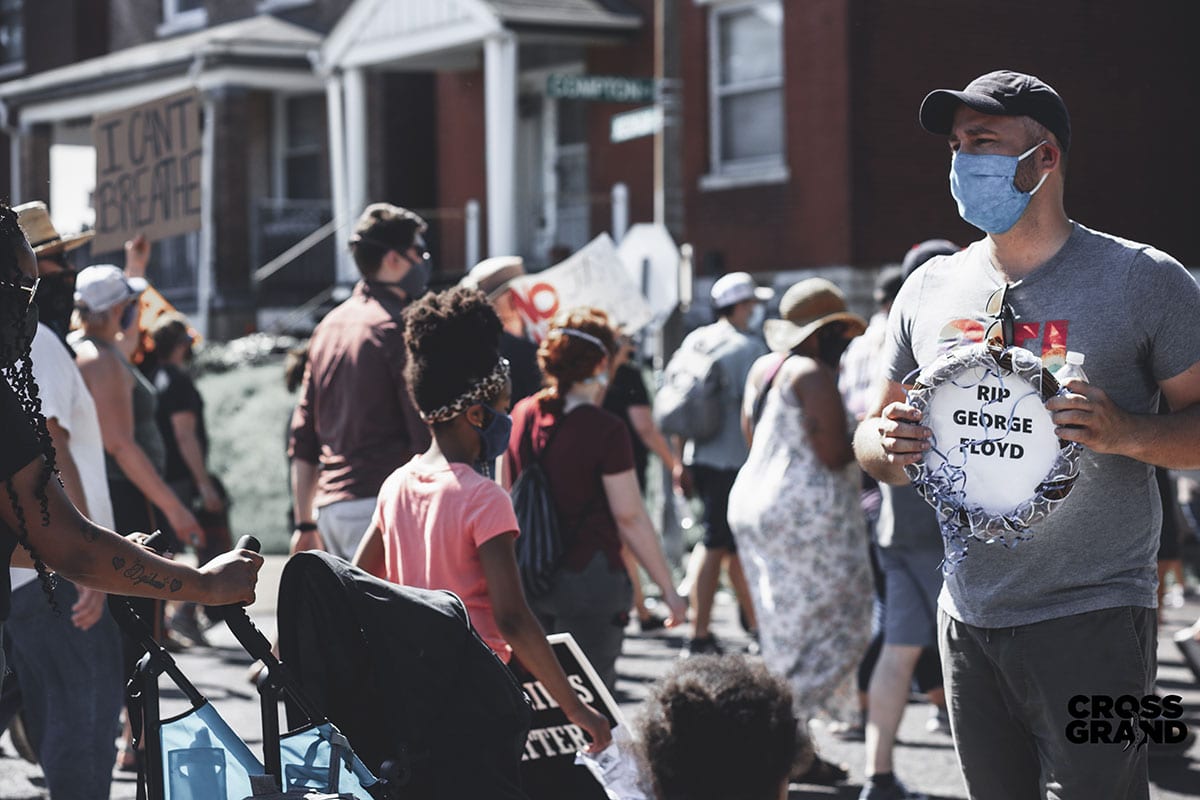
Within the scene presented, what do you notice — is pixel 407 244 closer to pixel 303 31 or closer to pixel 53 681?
pixel 53 681

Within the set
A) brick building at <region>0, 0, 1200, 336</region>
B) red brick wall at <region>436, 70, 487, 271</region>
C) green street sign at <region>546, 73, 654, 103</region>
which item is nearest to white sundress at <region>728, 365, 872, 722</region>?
brick building at <region>0, 0, 1200, 336</region>

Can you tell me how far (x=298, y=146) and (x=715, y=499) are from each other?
17635 mm

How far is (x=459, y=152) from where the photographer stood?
2166cm

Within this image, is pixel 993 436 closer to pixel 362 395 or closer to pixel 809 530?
pixel 362 395

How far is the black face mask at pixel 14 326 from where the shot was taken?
3107 millimetres

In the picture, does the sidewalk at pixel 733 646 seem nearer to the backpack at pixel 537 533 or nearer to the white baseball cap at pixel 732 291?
the backpack at pixel 537 533

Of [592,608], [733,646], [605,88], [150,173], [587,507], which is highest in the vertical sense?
[605,88]

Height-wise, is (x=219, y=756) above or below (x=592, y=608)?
above

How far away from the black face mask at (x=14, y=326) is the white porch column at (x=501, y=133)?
1591 cm

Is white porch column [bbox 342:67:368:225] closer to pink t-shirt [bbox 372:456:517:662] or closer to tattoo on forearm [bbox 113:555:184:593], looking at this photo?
pink t-shirt [bbox 372:456:517:662]

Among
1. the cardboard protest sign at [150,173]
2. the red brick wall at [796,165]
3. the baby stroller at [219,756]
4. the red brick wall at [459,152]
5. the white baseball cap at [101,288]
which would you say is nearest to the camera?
the baby stroller at [219,756]

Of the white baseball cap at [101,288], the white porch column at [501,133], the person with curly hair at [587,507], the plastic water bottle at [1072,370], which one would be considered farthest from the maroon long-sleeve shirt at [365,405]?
the white porch column at [501,133]

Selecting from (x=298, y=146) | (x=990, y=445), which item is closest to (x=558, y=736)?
(x=990, y=445)

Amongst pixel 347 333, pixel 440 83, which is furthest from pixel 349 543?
pixel 440 83
